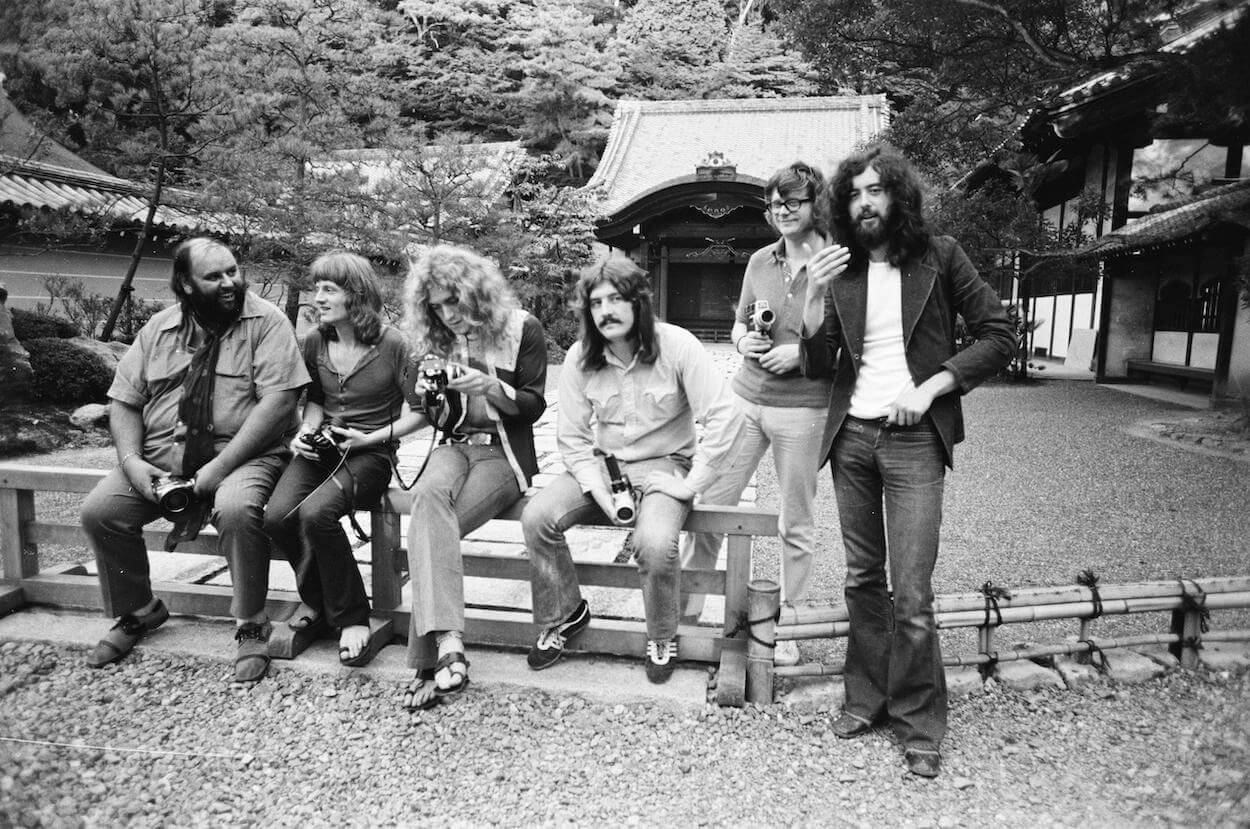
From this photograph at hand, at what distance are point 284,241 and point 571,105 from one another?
1296 cm

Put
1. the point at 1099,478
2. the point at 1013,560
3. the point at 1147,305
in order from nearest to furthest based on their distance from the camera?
the point at 1013,560
the point at 1099,478
the point at 1147,305

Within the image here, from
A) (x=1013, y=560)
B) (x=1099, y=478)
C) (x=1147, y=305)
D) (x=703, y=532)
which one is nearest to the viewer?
(x=703, y=532)

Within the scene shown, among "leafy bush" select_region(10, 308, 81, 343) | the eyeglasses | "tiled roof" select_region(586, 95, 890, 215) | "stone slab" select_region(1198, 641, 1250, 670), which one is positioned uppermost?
"tiled roof" select_region(586, 95, 890, 215)

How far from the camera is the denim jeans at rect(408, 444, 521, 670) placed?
8.55 ft

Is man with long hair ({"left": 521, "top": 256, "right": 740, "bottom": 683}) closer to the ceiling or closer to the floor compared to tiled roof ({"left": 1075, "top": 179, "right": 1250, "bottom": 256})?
closer to the floor

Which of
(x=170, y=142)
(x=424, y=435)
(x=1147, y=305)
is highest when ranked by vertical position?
(x=170, y=142)

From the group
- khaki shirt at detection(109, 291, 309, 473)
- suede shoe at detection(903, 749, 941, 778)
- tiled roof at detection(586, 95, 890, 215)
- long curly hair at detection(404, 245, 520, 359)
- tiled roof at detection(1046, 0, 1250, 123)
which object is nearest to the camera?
suede shoe at detection(903, 749, 941, 778)

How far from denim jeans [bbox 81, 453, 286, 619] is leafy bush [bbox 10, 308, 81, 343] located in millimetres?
6966

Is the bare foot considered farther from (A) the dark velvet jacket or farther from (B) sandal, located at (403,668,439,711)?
(A) the dark velvet jacket

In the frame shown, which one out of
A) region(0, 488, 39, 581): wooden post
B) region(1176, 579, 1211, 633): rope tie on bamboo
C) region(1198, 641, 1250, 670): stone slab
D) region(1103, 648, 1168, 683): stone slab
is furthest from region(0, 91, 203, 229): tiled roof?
region(1198, 641, 1250, 670): stone slab

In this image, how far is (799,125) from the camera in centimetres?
1858

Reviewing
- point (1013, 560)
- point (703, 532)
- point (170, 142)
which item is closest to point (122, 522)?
point (703, 532)

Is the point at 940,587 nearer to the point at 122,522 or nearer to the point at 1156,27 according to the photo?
the point at 122,522

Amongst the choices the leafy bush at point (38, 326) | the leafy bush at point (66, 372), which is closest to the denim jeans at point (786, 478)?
the leafy bush at point (66, 372)
